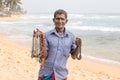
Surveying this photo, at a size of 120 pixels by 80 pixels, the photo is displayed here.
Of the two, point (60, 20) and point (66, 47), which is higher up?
point (60, 20)

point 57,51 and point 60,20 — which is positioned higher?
point 60,20

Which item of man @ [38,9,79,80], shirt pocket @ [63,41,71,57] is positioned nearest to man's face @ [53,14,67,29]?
man @ [38,9,79,80]

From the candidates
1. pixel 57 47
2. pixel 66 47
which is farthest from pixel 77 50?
pixel 57 47

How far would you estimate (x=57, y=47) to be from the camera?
3.18m

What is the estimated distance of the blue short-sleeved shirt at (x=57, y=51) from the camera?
10.4 ft

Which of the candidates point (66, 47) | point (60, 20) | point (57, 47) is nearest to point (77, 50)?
point (66, 47)

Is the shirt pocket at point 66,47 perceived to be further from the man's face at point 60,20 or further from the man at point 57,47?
the man's face at point 60,20

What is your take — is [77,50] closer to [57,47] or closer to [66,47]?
[66,47]

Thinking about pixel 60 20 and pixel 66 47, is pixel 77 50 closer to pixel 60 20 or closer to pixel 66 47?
pixel 66 47

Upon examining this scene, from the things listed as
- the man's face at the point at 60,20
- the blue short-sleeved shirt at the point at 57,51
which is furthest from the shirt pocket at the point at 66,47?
the man's face at the point at 60,20

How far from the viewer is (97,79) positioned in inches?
301

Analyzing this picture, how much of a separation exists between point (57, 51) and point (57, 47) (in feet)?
0.14

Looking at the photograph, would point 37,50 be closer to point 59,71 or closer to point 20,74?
point 59,71

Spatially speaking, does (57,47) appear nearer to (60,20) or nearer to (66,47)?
(66,47)
